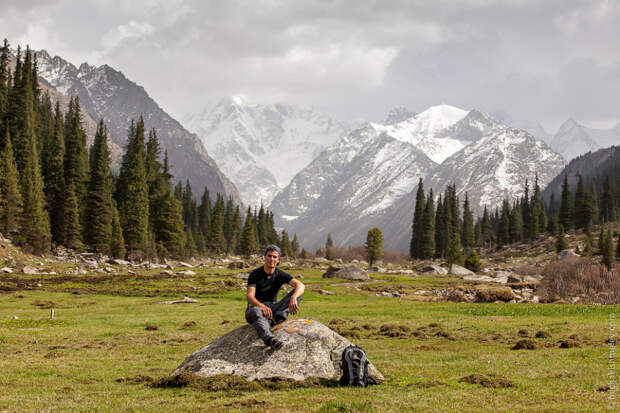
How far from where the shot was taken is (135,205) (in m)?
96.0

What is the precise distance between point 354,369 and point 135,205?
8944cm

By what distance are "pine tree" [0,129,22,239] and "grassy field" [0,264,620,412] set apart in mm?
31858

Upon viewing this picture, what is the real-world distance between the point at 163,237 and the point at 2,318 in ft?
255

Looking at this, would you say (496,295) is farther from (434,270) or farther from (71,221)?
(71,221)

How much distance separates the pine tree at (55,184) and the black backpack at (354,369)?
3263 inches

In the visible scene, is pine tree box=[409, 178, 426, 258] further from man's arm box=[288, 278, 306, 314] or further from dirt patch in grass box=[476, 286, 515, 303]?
man's arm box=[288, 278, 306, 314]

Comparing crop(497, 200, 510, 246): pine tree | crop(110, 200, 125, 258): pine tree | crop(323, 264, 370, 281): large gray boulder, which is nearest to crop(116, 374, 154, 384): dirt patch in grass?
crop(323, 264, 370, 281): large gray boulder

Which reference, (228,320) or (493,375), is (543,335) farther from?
(228,320)

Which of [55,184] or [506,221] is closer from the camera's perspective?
[55,184]

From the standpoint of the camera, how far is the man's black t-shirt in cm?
1536

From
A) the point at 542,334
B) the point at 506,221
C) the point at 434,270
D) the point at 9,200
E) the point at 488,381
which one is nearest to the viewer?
the point at 488,381

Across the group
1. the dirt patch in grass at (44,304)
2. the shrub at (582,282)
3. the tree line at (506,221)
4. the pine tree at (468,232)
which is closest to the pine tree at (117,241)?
the dirt patch in grass at (44,304)

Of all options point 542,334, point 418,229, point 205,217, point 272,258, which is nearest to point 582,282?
point 542,334

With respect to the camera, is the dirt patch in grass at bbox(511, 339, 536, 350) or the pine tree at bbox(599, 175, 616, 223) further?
the pine tree at bbox(599, 175, 616, 223)
